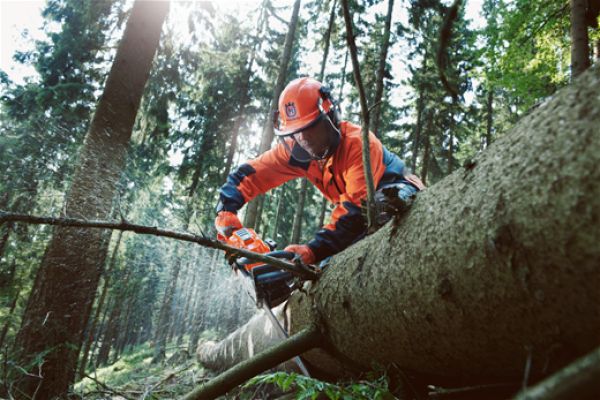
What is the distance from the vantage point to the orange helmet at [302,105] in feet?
9.71

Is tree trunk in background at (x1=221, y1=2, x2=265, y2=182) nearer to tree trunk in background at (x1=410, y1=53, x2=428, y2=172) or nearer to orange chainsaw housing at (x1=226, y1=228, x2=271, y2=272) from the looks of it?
tree trunk in background at (x1=410, y1=53, x2=428, y2=172)

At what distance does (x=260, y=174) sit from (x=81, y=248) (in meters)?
2.04

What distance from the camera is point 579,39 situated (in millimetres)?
2893

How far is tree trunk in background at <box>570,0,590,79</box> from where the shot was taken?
2867mm

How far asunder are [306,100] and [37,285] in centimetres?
317

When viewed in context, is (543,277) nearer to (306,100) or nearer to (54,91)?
(306,100)

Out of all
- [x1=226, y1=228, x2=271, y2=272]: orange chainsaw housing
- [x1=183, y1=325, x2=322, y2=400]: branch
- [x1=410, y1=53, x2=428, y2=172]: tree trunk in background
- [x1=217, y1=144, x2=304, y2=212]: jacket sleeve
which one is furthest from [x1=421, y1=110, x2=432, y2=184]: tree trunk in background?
[x1=183, y1=325, x2=322, y2=400]: branch

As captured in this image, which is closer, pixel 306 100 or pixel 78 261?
pixel 306 100

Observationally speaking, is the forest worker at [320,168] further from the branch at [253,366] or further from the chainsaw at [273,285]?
the branch at [253,366]

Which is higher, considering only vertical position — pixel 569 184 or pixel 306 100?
pixel 306 100

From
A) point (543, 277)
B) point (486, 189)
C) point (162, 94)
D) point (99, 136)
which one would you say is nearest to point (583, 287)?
point (543, 277)

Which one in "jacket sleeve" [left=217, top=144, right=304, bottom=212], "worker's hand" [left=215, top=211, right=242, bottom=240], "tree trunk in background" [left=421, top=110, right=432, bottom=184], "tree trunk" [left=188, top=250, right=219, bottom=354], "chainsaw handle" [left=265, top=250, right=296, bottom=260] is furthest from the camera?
"tree trunk in background" [left=421, top=110, right=432, bottom=184]

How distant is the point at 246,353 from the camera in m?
3.16

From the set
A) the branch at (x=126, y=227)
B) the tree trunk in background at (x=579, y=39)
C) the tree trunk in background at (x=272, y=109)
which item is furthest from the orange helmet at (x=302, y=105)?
the tree trunk in background at (x=272, y=109)
